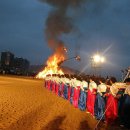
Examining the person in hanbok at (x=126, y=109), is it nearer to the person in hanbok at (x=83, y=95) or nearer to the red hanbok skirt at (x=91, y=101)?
the red hanbok skirt at (x=91, y=101)

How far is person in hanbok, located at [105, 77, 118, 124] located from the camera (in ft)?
40.1

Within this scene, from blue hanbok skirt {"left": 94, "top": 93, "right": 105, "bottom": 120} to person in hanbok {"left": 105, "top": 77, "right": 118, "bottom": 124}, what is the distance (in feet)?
0.96

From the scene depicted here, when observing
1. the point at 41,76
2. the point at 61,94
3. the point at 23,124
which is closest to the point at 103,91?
the point at 23,124

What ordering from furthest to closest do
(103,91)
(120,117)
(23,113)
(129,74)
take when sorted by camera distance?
1. (129,74)
2. (23,113)
3. (103,91)
4. (120,117)

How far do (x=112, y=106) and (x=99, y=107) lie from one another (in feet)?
4.16

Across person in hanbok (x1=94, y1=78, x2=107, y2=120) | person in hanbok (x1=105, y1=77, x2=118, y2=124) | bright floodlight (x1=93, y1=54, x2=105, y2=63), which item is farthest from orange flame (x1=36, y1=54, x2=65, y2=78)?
person in hanbok (x1=105, y1=77, x2=118, y2=124)

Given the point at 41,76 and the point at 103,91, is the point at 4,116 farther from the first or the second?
the point at 41,76

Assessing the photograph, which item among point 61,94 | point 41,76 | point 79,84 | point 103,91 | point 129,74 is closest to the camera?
point 103,91

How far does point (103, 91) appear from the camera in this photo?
1339cm

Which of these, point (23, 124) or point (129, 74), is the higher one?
point (129, 74)

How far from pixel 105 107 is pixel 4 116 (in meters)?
4.19

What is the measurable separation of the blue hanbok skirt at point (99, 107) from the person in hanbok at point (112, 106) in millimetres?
291

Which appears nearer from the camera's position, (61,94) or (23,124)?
(23,124)

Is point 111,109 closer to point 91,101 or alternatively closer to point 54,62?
point 91,101
